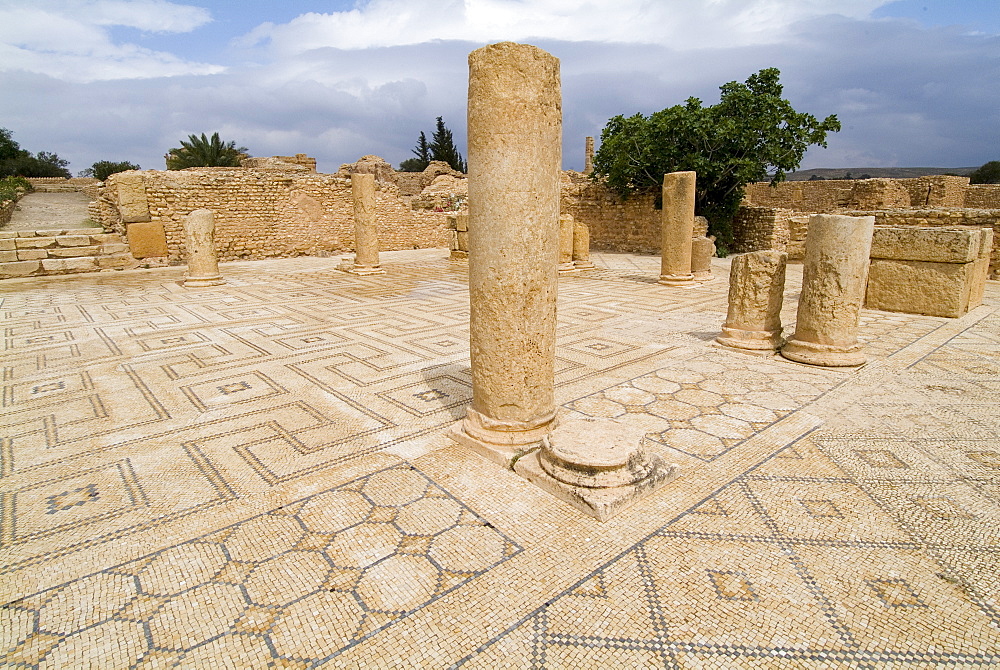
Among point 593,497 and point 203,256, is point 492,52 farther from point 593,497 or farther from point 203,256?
point 203,256

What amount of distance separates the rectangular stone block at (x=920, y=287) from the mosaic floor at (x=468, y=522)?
1.71m

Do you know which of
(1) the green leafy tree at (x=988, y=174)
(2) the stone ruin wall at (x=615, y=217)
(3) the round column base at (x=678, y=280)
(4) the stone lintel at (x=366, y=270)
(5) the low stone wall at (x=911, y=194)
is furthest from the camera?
(1) the green leafy tree at (x=988, y=174)

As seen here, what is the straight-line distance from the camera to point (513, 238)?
8.95 feet

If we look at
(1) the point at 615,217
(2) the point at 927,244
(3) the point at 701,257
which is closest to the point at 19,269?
(3) the point at 701,257

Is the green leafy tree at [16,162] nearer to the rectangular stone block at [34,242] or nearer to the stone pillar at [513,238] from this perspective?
the rectangular stone block at [34,242]

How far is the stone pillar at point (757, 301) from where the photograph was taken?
5.02 metres

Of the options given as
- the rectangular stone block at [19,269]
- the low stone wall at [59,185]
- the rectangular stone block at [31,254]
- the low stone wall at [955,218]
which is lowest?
the rectangular stone block at [19,269]

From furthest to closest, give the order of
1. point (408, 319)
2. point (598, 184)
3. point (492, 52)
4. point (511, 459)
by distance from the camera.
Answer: point (598, 184) < point (408, 319) < point (511, 459) < point (492, 52)

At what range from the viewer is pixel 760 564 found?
209cm

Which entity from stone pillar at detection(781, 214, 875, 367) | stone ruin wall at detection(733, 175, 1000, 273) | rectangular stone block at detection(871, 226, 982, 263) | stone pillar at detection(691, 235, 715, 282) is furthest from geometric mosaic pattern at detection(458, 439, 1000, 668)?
stone ruin wall at detection(733, 175, 1000, 273)

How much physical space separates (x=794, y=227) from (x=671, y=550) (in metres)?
12.1

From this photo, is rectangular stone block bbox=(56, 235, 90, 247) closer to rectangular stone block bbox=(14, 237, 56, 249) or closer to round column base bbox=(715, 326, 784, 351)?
rectangular stone block bbox=(14, 237, 56, 249)

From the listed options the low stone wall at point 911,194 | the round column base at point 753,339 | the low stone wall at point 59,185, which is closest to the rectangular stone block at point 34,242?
the round column base at point 753,339

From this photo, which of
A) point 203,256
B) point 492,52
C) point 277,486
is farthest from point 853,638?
point 203,256
